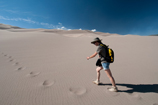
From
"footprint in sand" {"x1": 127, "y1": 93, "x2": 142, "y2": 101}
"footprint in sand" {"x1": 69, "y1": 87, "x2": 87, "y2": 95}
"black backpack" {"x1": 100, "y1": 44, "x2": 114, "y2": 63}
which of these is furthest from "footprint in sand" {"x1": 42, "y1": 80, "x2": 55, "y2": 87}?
"footprint in sand" {"x1": 127, "y1": 93, "x2": 142, "y2": 101}

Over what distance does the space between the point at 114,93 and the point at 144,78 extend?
4.66 feet

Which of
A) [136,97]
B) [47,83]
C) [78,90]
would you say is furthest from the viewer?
[47,83]

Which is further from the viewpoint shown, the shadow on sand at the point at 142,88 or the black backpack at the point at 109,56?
the shadow on sand at the point at 142,88

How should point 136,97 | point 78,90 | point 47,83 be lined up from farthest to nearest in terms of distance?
point 47,83 < point 78,90 < point 136,97

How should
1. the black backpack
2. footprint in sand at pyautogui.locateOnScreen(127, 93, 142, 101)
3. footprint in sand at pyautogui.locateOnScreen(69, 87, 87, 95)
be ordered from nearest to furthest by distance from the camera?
footprint in sand at pyautogui.locateOnScreen(127, 93, 142, 101)
the black backpack
footprint in sand at pyautogui.locateOnScreen(69, 87, 87, 95)

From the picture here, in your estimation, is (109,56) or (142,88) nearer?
(109,56)

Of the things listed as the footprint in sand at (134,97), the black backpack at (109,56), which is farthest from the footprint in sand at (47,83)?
the footprint in sand at (134,97)

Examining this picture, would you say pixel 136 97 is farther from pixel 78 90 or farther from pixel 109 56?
pixel 78 90

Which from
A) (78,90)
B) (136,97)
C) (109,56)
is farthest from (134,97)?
(78,90)

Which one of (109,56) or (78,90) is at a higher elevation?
(109,56)

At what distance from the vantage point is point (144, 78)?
2613mm

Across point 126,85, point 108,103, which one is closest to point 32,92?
point 108,103

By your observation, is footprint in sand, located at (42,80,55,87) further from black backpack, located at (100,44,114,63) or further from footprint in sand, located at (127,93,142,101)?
footprint in sand, located at (127,93,142,101)

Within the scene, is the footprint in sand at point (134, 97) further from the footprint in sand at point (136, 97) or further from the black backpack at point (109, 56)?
the black backpack at point (109, 56)
